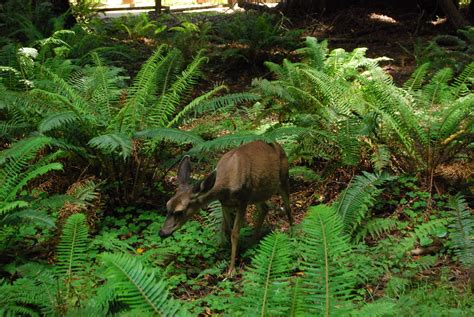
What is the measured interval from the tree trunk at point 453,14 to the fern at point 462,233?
8.46m

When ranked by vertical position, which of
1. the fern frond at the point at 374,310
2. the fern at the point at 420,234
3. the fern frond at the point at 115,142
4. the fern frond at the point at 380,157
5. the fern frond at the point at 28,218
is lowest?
the fern at the point at 420,234

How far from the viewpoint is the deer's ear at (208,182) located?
5.05 metres

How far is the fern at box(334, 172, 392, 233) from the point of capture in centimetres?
574

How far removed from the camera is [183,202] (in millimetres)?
5117

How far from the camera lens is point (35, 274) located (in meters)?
4.79

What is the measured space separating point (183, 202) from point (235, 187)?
508mm

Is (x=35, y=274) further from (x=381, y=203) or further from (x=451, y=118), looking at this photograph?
(x=451, y=118)

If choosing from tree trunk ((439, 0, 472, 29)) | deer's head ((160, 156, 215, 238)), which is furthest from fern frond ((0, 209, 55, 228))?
tree trunk ((439, 0, 472, 29))

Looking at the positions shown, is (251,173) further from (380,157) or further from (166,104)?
(166,104)

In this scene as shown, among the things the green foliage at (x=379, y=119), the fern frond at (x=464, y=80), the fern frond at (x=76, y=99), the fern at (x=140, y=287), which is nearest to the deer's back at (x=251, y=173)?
the green foliage at (x=379, y=119)

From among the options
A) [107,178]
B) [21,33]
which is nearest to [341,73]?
[107,178]

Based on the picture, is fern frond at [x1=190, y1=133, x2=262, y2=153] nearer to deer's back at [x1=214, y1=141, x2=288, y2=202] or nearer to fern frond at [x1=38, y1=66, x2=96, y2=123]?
deer's back at [x1=214, y1=141, x2=288, y2=202]

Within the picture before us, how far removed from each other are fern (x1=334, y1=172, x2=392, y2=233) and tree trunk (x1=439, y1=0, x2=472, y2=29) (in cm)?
804

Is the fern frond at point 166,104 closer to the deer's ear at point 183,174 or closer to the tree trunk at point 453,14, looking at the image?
the deer's ear at point 183,174
